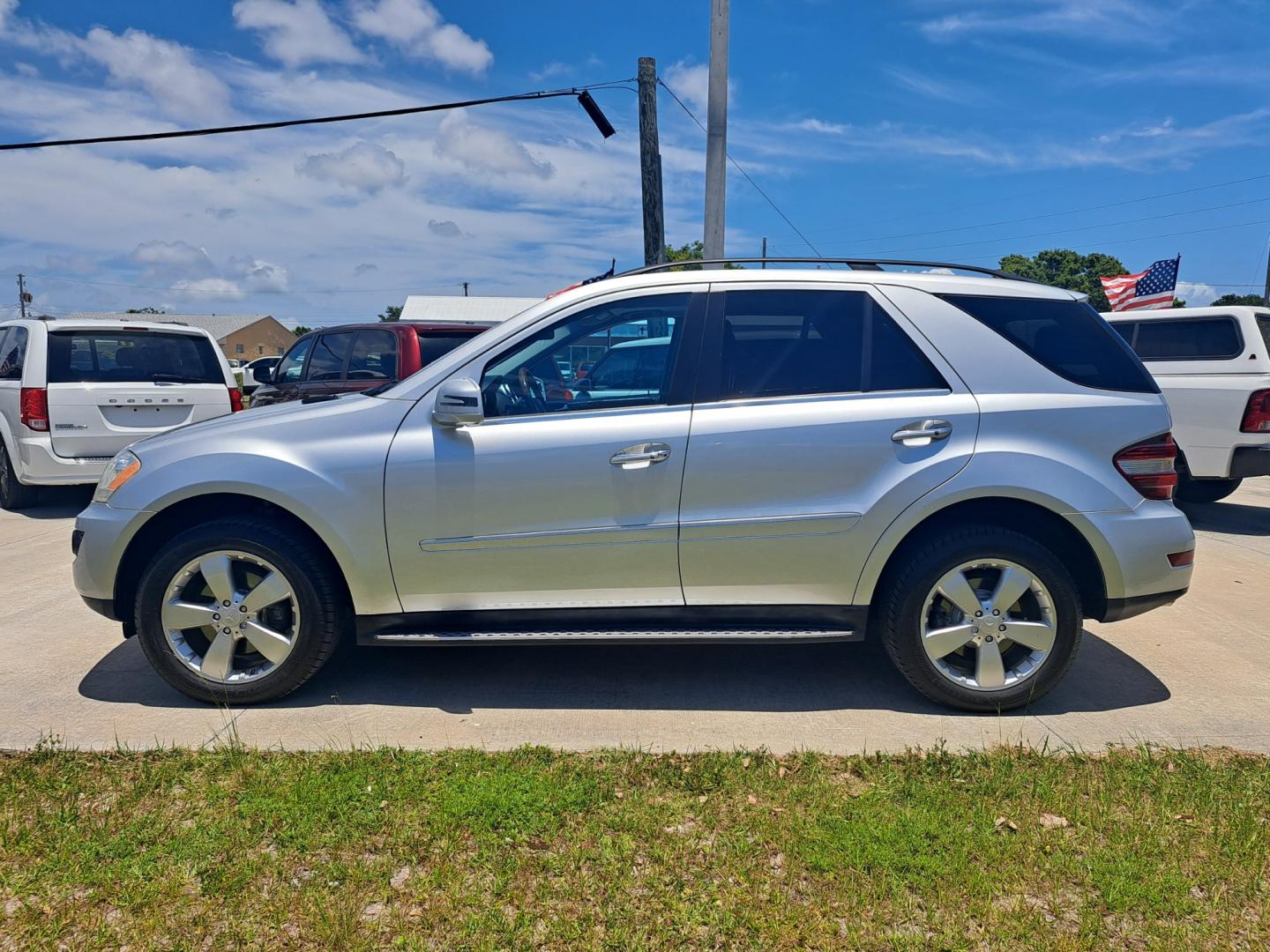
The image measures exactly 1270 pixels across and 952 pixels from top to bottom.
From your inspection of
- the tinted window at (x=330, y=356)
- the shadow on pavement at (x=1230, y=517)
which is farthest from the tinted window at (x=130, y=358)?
the shadow on pavement at (x=1230, y=517)

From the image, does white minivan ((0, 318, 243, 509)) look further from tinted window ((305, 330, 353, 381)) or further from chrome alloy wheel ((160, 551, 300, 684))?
chrome alloy wheel ((160, 551, 300, 684))

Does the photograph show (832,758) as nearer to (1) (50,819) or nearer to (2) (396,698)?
(2) (396,698)

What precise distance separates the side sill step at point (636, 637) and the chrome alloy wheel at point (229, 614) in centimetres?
46

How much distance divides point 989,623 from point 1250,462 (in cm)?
547

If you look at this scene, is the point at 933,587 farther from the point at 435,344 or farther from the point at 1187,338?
the point at 435,344

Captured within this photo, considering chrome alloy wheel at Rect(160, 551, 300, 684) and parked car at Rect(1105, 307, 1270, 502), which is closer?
chrome alloy wheel at Rect(160, 551, 300, 684)

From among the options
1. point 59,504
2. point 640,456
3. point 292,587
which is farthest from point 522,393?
point 59,504

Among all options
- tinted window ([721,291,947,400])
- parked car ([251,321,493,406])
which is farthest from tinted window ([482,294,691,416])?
parked car ([251,321,493,406])

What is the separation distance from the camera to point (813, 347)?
11.9 feet

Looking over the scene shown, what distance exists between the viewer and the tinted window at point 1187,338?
25.4 feet

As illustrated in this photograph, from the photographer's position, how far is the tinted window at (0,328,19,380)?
25.5 feet

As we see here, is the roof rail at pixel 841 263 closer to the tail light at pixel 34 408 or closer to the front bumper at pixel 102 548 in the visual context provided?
the front bumper at pixel 102 548

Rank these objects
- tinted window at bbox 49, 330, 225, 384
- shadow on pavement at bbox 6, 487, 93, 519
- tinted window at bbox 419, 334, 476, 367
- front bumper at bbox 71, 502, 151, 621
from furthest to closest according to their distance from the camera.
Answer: tinted window at bbox 419, 334, 476, 367
shadow on pavement at bbox 6, 487, 93, 519
tinted window at bbox 49, 330, 225, 384
front bumper at bbox 71, 502, 151, 621

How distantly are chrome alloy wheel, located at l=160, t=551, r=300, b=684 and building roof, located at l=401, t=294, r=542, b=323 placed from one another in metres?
43.7
